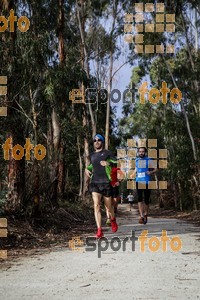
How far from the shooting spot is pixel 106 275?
175 inches

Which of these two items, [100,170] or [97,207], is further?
[97,207]

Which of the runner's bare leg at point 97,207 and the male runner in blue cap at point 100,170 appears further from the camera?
the runner's bare leg at point 97,207

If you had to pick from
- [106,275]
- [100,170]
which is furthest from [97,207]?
[106,275]

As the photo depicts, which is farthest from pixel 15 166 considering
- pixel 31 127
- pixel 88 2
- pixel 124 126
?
pixel 124 126

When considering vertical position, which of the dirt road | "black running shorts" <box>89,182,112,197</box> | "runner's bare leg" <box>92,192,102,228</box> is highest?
"black running shorts" <box>89,182,112,197</box>

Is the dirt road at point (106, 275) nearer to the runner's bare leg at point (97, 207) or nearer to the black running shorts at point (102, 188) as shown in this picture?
the runner's bare leg at point (97, 207)

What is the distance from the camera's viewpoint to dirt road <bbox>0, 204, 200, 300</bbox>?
3717 mm

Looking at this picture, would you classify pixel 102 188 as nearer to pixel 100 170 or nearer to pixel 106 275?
pixel 100 170

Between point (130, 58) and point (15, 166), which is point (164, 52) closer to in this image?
point (130, 58)

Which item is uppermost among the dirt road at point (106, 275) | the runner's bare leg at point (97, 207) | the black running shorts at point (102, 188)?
the black running shorts at point (102, 188)

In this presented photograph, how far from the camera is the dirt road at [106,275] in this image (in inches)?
146

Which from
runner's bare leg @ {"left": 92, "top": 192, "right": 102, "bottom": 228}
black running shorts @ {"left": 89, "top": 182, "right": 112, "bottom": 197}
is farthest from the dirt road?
black running shorts @ {"left": 89, "top": 182, "right": 112, "bottom": 197}

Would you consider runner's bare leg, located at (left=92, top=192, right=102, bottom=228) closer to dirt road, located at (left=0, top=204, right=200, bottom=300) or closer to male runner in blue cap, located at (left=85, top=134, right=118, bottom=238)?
male runner in blue cap, located at (left=85, top=134, right=118, bottom=238)

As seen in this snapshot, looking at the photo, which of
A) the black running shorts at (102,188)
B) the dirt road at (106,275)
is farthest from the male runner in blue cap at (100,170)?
the dirt road at (106,275)
